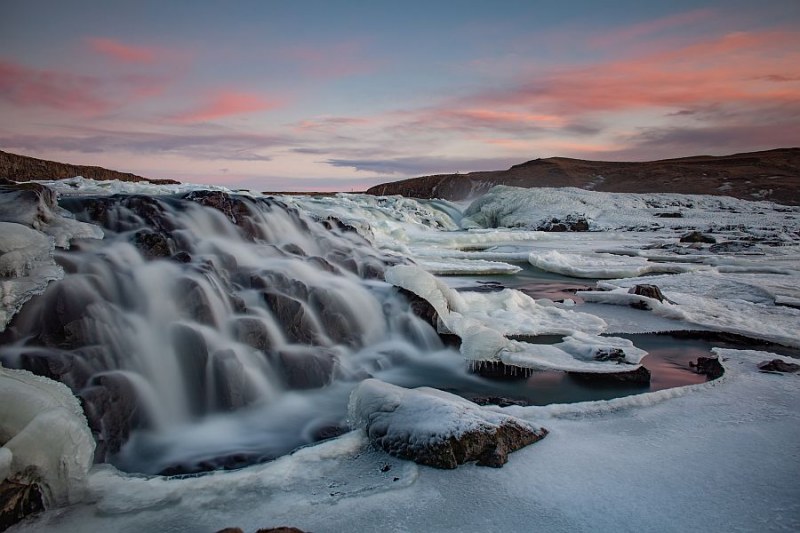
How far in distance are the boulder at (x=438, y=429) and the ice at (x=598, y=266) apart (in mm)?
9757

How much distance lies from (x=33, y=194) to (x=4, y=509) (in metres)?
4.58

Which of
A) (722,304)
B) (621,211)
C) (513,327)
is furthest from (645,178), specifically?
(513,327)

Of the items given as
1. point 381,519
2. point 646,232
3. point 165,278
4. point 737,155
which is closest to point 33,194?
point 165,278

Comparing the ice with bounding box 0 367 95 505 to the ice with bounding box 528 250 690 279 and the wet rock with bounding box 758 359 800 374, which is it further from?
the ice with bounding box 528 250 690 279

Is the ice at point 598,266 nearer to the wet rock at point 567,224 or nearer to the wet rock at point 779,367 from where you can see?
the wet rock at point 779,367

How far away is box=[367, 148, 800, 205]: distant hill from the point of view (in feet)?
184

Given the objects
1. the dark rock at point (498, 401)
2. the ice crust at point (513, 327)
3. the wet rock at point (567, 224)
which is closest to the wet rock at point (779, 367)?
the ice crust at point (513, 327)

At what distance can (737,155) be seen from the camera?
8144 cm

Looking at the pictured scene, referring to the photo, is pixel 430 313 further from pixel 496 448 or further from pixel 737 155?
pixel 737 155

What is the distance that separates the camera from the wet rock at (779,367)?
504 centimetres

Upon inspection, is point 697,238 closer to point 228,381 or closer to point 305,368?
point 305,368

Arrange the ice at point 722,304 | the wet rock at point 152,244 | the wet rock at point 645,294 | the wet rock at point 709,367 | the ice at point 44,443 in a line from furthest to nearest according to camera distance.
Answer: the wet rock at point 645,294 < the ice at point 722,304 < the wet rock at point 152,244 < the wet rock at point 709,367 < the ice at point 44,443

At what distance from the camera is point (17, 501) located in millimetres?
2713

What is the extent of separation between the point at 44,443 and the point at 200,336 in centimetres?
205
